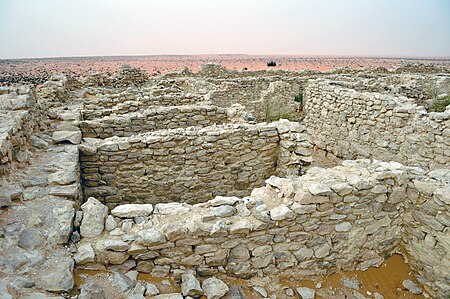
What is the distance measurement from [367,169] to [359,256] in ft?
4.04

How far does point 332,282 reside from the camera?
411 cm

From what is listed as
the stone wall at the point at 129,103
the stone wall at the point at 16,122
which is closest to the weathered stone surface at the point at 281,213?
the stone wall at the point at 16,122

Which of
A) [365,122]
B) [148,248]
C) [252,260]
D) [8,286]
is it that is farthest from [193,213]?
[365,122]

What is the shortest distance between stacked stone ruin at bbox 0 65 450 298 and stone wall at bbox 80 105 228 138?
3cm

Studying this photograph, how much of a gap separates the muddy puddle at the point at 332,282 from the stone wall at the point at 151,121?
14.0 ft

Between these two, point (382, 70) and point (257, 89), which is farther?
point (382, 70)

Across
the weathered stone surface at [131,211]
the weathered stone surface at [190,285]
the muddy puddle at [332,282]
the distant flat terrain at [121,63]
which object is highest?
the distant flat terrain at [121,63]

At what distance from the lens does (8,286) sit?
2.42m

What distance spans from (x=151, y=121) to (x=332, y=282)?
16.3ft

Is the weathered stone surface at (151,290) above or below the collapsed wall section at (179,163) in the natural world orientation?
Result: below

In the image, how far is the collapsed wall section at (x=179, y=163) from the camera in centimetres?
540

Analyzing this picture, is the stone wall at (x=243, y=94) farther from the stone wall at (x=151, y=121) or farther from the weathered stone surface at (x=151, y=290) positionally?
the weathered stone surface at (x=151, y=290)

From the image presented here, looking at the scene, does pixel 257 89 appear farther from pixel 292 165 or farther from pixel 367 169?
pixel 367 169

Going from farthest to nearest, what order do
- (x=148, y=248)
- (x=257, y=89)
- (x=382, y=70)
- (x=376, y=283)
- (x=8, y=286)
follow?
(x=382, y=70) < (x=257, y=89) < (x=376, y=283) < (x=148, y=248) < (x=8, y=286)
